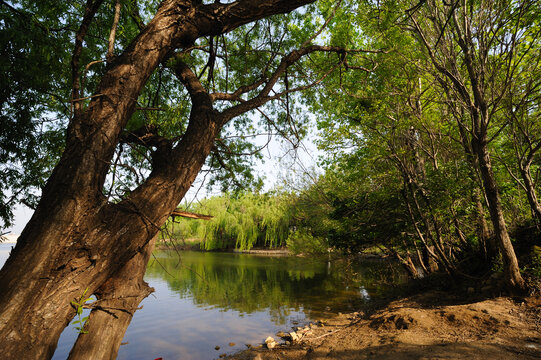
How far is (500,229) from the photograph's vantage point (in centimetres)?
484

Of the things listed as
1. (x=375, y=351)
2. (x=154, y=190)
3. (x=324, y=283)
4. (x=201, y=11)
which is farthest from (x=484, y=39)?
(x=324, y=283)

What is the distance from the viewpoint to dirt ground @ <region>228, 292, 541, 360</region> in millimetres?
3562

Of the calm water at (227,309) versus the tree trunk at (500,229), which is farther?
the calm water at (227,309)

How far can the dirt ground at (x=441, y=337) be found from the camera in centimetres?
356

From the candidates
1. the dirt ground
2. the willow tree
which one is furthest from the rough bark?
the dirt ground

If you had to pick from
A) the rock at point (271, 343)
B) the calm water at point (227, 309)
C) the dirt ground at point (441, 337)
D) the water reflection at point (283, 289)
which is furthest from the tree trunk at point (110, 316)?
the water reflection at point (283, 289)

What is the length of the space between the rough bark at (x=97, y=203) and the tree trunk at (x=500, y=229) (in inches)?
172

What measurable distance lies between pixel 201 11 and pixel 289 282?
15280mm

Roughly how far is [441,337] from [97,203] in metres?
4.98

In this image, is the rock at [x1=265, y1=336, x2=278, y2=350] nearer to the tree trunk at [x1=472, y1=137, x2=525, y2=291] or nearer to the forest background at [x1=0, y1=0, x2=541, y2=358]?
the forest background at [x1=0, y1=0, x2=541, y2=358]

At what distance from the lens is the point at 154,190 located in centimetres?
207

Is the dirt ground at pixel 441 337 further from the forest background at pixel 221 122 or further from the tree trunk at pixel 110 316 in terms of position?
the tree trunk at pixel 110 316

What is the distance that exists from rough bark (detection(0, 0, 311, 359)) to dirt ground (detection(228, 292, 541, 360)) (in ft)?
12.8

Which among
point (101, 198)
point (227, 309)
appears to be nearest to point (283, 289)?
point (227, 309)
